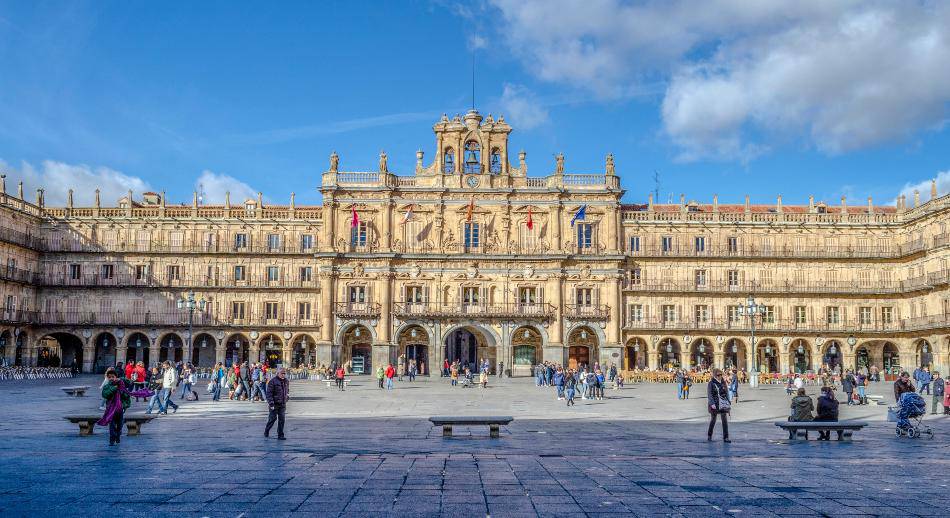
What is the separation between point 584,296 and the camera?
6269 centimetres

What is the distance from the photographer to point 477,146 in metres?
64.0

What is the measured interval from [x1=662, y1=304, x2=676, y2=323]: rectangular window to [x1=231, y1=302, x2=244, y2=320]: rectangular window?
105ft

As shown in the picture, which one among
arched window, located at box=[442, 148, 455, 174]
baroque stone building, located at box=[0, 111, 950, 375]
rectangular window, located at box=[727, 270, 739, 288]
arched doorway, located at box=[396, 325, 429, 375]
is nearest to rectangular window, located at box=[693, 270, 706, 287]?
baroque stone building, located at box=[0, 111, 950, 375]

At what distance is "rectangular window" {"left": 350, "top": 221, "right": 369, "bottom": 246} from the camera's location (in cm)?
6247

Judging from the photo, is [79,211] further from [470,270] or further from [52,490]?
[52,490]

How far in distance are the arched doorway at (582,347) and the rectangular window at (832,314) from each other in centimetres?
1758

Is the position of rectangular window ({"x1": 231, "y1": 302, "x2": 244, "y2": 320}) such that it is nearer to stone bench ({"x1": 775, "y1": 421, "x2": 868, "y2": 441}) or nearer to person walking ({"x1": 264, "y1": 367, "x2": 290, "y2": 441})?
person walking ({"x1": 264, "y1": 367, "x2": 290, "y2": 441})

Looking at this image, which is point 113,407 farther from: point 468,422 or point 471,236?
point 471,236

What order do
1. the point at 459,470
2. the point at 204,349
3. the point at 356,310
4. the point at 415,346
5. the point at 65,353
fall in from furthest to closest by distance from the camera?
the point at 65,353 → the point at 204,349 → the point at 415,346 → the point at 356,310 → the point at 459,470

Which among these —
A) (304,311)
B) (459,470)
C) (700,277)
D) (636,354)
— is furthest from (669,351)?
(459,470)

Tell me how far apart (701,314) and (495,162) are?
19302 millimetres

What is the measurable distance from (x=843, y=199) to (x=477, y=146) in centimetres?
2860

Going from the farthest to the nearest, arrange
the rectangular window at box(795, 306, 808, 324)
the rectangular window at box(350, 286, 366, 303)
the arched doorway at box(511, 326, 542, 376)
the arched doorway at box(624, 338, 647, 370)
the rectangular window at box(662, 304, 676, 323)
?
1. the arched doorway at box(624, 338, 647, 370)
2. the rectangular window at box(662, 304, 676, 323)
3. the rectangular window at box(795, 306, 808, 324)
4. the arched doorway at box(511, 326, 542, 376)
5. the rectangular window at box(350, 286, 366, 303)

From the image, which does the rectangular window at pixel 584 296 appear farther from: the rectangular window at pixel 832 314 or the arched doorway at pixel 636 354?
the rectangular window at pixel 832 314
